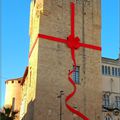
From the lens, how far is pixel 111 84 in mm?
43656

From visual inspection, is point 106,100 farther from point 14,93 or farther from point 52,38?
point 14,93

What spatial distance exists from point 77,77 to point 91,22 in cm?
825

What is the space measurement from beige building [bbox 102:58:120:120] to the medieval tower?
3.22 m

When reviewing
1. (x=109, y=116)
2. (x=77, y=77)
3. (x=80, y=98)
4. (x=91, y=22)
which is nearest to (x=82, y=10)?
(x=91, y=22)

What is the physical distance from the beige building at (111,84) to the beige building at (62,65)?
1.83 feet

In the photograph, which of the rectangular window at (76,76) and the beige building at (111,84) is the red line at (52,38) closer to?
the rectangular window at (76,76)

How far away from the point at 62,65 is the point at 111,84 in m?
9.13

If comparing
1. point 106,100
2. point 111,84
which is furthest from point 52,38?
point 106,100

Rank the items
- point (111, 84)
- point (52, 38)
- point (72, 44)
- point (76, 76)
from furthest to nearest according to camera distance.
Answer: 1. point (111, 84)
2. point (72, 44)
3. point (76, 76)
4. point (52, 38)

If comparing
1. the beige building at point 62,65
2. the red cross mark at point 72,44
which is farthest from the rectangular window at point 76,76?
the red cross mark at point 72,44

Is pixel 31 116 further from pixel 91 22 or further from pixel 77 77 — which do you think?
pixel 91 22

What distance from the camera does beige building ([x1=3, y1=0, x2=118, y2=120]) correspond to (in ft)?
119

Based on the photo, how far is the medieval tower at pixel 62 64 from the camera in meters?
36.4

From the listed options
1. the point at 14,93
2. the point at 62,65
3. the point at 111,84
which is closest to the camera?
the point at 62,65
